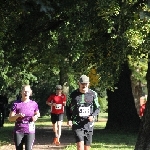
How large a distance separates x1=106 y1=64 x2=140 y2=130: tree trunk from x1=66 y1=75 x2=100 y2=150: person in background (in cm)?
1568

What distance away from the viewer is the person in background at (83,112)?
1027 centimetres

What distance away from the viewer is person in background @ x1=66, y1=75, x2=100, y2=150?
10.3 metres

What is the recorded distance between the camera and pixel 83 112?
1027cm

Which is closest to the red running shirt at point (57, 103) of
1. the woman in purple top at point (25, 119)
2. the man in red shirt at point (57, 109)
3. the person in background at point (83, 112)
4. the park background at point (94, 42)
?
the man in red shirt at point (57, 109)

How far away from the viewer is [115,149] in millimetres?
16125

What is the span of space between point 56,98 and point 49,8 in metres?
9.39

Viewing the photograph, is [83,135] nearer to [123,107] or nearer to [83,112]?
[83,112]

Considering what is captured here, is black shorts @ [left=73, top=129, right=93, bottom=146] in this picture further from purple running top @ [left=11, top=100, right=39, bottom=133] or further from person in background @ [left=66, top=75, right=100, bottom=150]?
purple running top @ [left=11, top=100, right=39, bottom=133]

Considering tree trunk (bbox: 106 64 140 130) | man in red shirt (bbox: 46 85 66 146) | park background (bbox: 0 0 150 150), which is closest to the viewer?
man in red shirt (bbox: 46 85 66 146)

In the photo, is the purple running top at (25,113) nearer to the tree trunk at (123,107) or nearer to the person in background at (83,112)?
the person in background at (83,112)

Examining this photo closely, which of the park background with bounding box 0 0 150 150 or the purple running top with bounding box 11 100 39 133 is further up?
the park background with bounding box 0 0 150 150

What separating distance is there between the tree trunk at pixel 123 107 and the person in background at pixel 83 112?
15.7 meters

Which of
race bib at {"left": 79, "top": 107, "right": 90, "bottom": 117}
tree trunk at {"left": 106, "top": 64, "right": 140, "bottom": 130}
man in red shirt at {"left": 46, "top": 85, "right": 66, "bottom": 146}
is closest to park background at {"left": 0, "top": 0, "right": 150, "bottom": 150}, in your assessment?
tree trunk at {"left": 106, "top": 64, "right": 140, "bottom": 130}

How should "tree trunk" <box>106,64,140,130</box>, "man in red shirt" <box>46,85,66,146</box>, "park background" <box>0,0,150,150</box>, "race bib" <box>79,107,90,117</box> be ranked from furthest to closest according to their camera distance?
"tree trunk" <box>106,64,140,130</box>, "park background" <box>0,0,150,150</box>, "man in red shirt" <box>46,85,66,146</box>, "race bib" <box>79,107,90,117</box>
